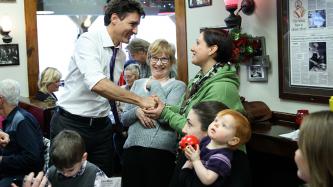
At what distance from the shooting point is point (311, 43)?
9.77 ft

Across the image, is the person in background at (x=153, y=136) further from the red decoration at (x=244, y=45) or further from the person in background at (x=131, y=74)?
the person in background at (x=131, y=74)

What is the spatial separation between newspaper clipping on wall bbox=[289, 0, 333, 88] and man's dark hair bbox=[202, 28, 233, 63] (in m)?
0.83

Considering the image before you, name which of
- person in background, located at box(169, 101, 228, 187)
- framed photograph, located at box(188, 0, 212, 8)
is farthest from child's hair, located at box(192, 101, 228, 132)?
framed photograph, located at box(188, 0, 212, 8)

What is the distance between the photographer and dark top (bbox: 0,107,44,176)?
111 inches

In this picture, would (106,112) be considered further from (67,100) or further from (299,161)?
(299,161)

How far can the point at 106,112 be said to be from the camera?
276 cm

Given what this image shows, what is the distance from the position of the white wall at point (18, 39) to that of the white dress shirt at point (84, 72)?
3.04m

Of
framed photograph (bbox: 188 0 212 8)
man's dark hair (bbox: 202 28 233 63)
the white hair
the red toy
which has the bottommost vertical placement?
the red toy

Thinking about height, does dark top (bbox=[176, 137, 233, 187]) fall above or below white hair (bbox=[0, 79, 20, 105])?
below

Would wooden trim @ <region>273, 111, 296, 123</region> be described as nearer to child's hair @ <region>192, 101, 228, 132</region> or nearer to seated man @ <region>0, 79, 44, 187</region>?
child's hair @ <region>192, 101, 228, 132</region>

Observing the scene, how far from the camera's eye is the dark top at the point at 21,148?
282cm

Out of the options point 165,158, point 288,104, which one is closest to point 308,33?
point 288,104

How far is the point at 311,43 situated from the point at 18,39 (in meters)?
3.76

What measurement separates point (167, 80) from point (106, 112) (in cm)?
43
